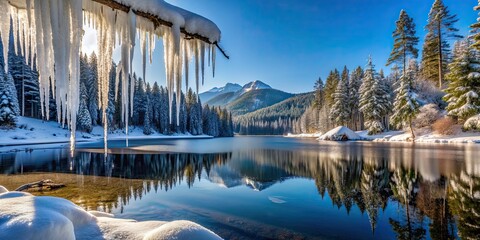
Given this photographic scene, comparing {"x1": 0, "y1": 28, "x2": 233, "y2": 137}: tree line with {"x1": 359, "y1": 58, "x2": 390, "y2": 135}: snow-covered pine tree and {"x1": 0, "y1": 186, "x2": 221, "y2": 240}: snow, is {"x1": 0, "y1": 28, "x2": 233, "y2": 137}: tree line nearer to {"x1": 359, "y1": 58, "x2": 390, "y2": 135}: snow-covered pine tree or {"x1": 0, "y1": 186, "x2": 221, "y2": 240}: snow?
{"x1": 0, "y1": 186, "x2": 221, "y2": 240}: snow

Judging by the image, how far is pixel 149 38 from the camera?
3805 mm

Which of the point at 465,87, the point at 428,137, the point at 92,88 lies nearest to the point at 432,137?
the point at 428,137

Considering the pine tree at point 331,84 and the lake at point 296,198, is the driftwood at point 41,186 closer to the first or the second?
the lake at point 296,198

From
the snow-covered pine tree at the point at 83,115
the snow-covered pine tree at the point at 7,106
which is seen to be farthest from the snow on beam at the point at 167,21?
the snow-covered pine tree at the point at 83,115

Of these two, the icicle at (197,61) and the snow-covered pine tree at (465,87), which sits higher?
the snow-covered pine tree at (465,87)

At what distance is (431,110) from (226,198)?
35692 millimetres

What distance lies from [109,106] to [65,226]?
48.2 meters

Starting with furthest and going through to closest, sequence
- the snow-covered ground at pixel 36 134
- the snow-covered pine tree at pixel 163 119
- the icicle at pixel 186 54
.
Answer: the snow-covered pine tree at pixel 163 119 < the snow-covered ground at pixel 36 134 < the icicle at pixel 186 54

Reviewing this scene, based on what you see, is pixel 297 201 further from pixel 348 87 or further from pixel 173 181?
pixel 348 87

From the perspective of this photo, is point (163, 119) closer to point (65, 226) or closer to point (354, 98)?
point (354, 98)

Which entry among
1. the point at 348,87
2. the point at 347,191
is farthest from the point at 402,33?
the point at 347,191

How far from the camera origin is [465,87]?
24.6m

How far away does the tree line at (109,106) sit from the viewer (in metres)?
29.9

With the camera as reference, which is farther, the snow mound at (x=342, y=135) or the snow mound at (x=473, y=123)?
the snow mound at (x=342, y=135)
